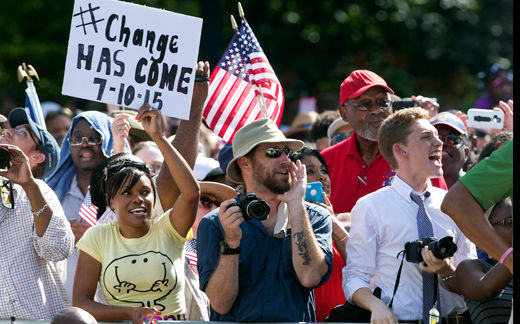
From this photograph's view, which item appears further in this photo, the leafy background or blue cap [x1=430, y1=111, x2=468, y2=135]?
the leafy background

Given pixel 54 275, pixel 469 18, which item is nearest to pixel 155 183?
pixel 54 275

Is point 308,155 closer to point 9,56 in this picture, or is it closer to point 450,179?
point 450,179

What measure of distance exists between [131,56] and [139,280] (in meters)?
1.58

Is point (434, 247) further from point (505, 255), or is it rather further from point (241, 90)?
point (241, 90)

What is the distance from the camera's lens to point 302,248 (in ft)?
17.8

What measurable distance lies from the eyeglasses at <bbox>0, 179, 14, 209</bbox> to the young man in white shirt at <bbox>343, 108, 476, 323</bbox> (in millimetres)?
2148

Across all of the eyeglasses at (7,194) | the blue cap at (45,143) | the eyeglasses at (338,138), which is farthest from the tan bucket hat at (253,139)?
the eyeglasses at (338,138)

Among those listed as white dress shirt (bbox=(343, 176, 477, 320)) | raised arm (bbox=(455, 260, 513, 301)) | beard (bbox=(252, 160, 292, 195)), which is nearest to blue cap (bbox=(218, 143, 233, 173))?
beard (bbox=(252, 160, 292, 195))

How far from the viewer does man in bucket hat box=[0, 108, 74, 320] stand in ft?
20.0

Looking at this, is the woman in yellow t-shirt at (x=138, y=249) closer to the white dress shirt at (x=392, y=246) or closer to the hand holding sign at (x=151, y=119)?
the hand holding sign at (x=151, y=119)

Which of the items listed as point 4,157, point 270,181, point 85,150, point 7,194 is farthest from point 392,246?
point 85,150

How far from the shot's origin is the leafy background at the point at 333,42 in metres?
19.0

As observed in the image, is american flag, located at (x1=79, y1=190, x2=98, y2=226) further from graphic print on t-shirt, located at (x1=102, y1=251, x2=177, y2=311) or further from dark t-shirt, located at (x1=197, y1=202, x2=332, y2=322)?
dark t-shirt, located at (x1=197, y1=202, x2=332, y2=322)

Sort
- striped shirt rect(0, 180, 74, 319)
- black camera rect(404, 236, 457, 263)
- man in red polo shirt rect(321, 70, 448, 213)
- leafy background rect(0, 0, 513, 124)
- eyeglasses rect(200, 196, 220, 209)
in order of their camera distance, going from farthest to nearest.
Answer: leafy background rect(0, 0, 513, 124)
eyeglasses rect(200, 196, 220, 209)
man in red polo shirt rect(321, 70, 448, 213)
striped shirt rect(0, 180, 74, 319)
black camera rect(404, 236, 457, 263)
